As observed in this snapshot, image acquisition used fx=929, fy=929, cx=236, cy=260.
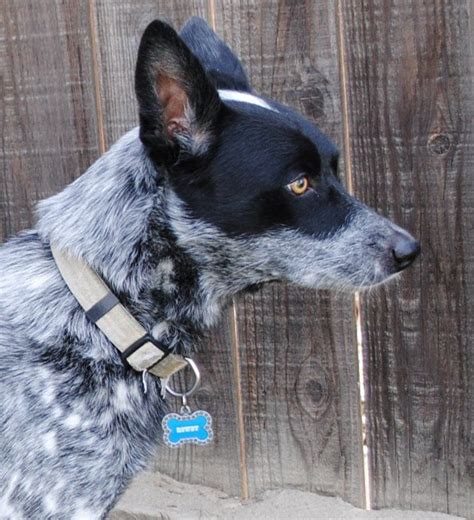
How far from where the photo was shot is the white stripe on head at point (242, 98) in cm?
254

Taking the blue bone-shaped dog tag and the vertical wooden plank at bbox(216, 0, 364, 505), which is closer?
the blue bone-shaped dog tag

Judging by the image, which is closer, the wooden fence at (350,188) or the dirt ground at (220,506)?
the wooden fence at (350,188)

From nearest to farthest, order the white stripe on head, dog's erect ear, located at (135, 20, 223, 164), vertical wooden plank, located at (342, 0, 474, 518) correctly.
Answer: dog's erect ear, located at (135, 20, 223, 164)
the white stripe on head
vertical wooden plank, located at (342, 0, 474, 518)

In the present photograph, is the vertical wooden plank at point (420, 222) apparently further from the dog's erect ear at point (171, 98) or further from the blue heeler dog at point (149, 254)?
the dog's erect ear at point (171, 98)

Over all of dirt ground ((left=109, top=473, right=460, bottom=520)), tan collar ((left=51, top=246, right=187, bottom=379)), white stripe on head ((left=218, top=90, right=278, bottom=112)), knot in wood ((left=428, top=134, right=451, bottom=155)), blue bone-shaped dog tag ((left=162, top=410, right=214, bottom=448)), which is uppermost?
white stripe on head ((left=218, top=90, right=278, bottom=112))

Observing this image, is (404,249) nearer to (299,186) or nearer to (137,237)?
(299,186)

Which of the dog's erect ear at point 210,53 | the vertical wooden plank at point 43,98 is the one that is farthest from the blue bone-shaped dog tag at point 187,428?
the vertical wooden plank at point 43,98

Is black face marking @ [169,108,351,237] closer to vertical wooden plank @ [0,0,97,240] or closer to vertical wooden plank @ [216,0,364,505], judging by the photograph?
vertical wooden plank @ [216,0,364,505]

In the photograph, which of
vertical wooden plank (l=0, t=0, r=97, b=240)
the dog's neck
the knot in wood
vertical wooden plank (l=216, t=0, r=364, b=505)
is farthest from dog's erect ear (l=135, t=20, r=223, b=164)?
vertical wooden plank (l=0, t=0, r=97, b=240)

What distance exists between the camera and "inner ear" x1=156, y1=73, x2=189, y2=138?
2.31 m

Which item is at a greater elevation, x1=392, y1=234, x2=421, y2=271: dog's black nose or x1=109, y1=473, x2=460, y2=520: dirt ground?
x1=392, y1=234, x2=421, y2=271: dog's black nose

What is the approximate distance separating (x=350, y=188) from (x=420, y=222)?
258mm

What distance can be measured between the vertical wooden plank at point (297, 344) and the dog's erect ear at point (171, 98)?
0.74 meters

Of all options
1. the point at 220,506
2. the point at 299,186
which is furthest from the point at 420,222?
the point at 220,506
